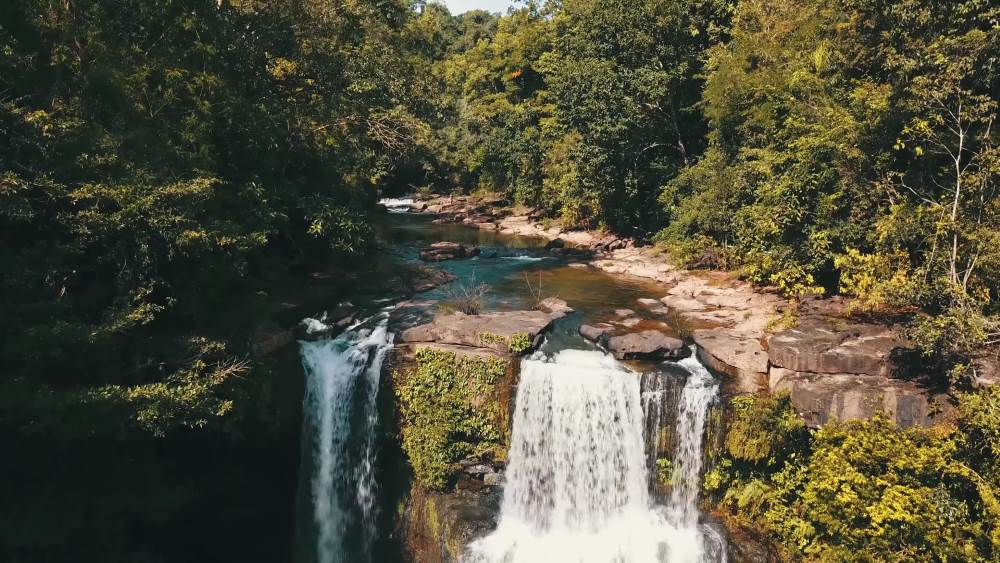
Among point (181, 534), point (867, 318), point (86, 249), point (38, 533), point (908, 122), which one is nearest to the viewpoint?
point (38, 533)

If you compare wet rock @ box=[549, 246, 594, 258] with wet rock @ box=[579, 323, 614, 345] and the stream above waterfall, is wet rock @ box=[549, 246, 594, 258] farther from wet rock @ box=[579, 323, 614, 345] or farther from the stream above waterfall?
the stream above waterfall

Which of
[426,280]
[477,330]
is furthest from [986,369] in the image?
[426,280]

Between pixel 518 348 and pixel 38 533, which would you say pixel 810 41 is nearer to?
pixel 518 348

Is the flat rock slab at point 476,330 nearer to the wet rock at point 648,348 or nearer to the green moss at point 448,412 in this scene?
the green moss at point 448,412

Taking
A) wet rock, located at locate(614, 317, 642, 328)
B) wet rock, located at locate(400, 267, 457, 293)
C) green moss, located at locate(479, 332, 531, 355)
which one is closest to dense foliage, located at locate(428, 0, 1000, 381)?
wet rock, located at locate(614, 317, 642, 328)

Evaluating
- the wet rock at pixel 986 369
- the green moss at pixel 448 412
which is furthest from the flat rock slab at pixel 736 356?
the green moss at pixel 448 412

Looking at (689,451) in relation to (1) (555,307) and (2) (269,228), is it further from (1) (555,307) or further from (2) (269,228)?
(2) (269,228)

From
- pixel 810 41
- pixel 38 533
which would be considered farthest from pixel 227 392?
pixel 810 41
